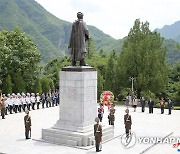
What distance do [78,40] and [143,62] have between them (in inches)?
783

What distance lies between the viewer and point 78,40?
15.1 m

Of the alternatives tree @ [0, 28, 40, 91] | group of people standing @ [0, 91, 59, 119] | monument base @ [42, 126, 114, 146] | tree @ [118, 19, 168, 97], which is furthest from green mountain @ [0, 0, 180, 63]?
monument base @ [42, 126, 114, 146]

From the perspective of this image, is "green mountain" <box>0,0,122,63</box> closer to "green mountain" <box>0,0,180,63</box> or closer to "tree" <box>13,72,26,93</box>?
"green mountain" <box>0,0,180,63</box>

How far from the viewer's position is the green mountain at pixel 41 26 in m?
94.8

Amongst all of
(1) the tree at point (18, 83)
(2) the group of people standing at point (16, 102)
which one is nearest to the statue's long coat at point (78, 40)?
(2) the group of people standing at point (16, 102)

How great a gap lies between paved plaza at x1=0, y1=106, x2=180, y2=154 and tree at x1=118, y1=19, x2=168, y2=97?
9.05 meters

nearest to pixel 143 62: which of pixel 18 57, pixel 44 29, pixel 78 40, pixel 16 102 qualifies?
pixel 18 57

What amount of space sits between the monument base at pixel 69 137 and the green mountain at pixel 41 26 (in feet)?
226

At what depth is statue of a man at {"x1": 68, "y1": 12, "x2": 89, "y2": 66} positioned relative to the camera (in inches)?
592

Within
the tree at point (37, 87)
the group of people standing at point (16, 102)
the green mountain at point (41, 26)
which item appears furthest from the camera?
the green mountain at point (41, 26)

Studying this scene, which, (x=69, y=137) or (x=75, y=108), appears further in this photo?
(x=75, y=108)

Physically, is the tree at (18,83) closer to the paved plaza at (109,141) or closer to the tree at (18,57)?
the tree at (18,57)

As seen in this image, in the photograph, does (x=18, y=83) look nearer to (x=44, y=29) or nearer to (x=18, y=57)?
(x=18, y=57)

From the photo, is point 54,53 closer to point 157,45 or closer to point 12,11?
point 12,11
